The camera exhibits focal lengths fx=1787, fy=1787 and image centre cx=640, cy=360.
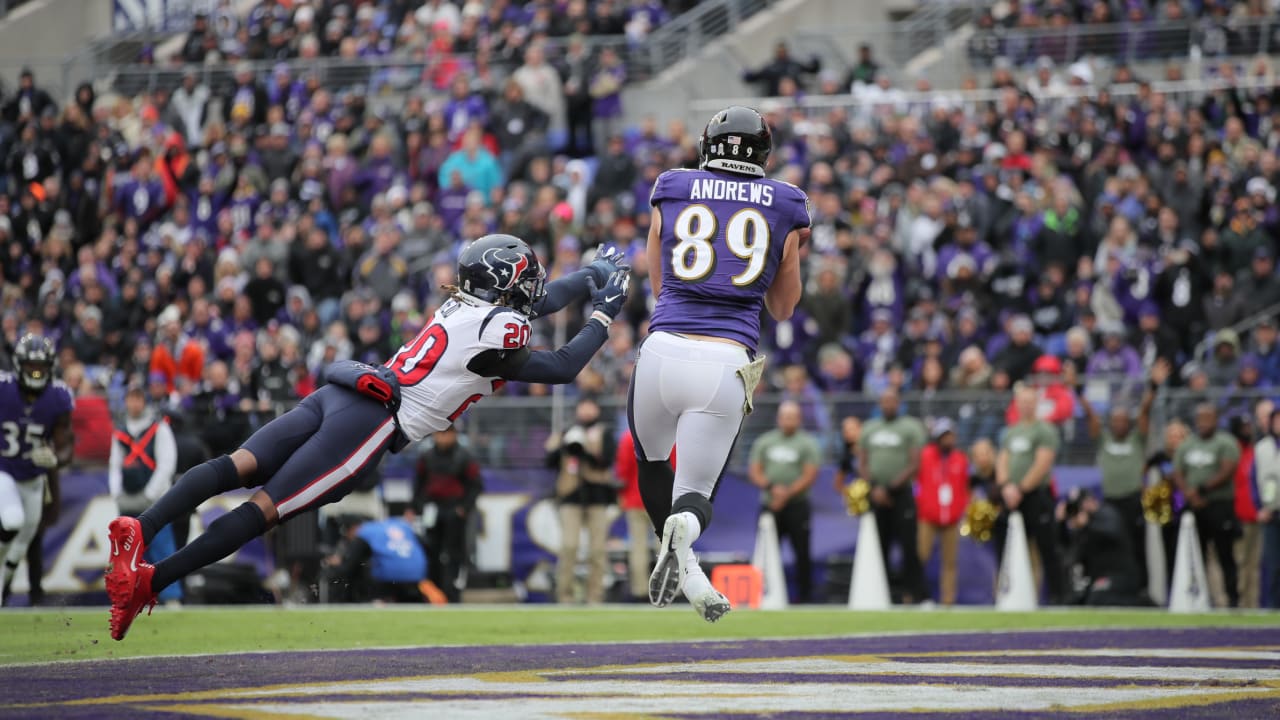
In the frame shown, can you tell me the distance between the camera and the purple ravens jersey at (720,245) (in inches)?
299

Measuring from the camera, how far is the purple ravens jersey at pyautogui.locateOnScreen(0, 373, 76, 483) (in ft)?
40.6

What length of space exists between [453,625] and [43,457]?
3.21m

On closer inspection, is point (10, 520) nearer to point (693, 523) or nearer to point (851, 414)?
point (693, 523)

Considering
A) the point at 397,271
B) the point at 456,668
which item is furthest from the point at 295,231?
the point at 456,668

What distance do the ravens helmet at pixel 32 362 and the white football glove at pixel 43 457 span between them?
43cm

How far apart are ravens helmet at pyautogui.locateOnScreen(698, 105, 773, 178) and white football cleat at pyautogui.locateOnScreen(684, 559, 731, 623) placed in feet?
5.66

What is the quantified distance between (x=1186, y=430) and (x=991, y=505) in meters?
1.88

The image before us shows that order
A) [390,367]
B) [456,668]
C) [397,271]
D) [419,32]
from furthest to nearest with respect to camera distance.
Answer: [419,32]
[397,271]
[390,367]
[456,668]

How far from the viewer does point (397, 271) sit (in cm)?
2052

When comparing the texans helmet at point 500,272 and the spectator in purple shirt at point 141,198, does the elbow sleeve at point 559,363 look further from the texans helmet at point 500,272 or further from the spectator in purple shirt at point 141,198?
the spectator in purple shirt at point 141,198

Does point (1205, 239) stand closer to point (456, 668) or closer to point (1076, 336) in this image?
point (1076, 336)

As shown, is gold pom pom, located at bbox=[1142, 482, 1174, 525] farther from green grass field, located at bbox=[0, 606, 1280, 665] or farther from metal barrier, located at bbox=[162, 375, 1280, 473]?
green grass field, located at bbox=[0, 606, 1280, 665]

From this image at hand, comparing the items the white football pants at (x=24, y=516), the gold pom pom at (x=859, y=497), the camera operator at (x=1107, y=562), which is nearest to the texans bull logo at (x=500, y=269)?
the white football pants at (x=24, y=516)

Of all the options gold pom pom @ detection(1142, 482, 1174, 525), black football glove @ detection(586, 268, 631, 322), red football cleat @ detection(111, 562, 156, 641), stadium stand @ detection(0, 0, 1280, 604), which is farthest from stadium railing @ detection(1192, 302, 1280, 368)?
red football cleat @ detection(111, 562, 156, 641)
